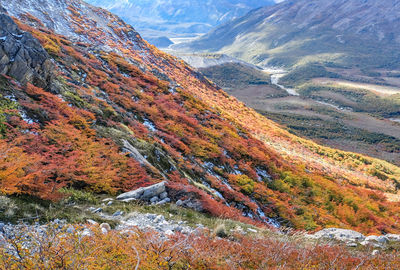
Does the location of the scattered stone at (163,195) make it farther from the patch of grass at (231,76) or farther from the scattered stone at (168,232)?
the patch of grass at (231,76)

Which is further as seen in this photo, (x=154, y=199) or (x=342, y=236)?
(x=342, y=236)

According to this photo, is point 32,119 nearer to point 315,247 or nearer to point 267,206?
point 315,247

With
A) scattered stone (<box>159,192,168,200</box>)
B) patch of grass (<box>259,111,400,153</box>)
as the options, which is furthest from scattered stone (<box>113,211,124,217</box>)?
Result: patch of grass (<box>259,111,400,153</box>)

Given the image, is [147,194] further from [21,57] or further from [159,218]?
[21,57]

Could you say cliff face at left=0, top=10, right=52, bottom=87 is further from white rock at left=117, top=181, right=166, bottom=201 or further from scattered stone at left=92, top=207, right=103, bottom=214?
scattered stone at left=92, top=207, right=103, bottom=214

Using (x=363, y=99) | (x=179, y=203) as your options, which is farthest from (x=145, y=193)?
(x=363, y=99)

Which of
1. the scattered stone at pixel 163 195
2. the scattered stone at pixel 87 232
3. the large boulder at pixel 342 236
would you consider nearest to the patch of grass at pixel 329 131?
the large boulder at pixel 342 236
